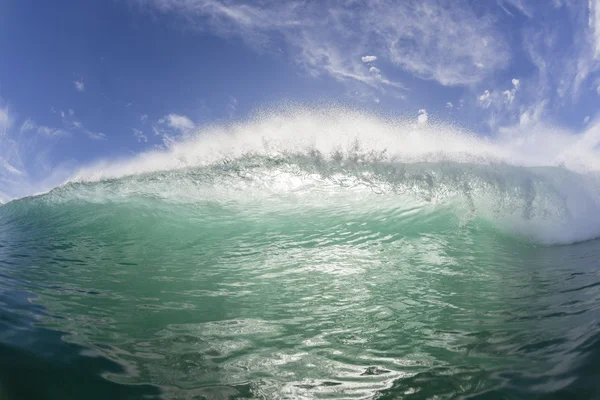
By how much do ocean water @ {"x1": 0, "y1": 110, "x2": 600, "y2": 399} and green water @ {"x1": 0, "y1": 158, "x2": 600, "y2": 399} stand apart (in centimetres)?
3

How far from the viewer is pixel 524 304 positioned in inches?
152

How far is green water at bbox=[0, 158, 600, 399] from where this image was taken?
7.75 feet

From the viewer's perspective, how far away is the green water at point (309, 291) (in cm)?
236

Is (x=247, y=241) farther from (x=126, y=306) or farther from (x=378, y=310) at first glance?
(x=378, y=310)

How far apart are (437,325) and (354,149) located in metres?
7.72

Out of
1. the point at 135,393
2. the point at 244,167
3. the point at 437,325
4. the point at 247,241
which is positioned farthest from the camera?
the point at 244,167

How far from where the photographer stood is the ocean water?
2377 millimetres

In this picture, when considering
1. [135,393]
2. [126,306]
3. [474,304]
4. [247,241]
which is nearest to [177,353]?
[135,393]

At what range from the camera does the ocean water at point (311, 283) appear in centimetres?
238

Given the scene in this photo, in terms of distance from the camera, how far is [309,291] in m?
4.75

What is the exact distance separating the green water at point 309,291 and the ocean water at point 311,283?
0.09 ft

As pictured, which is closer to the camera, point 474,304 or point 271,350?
point 271,350

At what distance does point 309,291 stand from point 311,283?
0.35 meters

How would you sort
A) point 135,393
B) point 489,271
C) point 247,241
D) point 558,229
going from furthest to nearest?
point 558,229 < point 247,241 < point 489,271 < point 135,393
